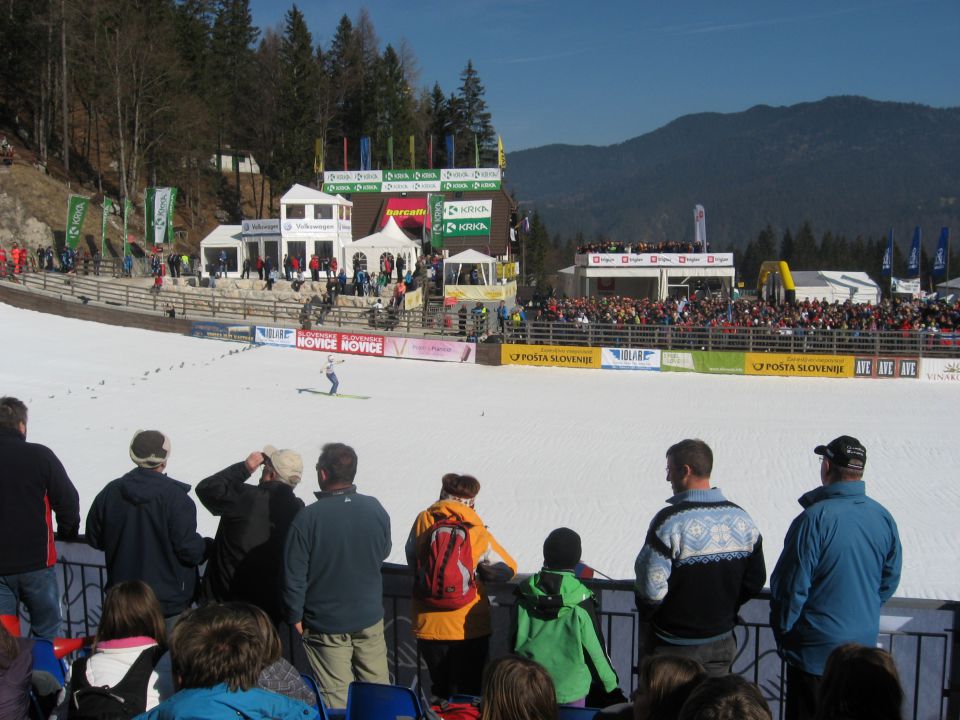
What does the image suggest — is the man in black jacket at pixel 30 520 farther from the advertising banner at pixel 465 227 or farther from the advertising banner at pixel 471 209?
the advertising banner at pixel 471 209

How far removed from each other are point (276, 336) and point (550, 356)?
9568mm

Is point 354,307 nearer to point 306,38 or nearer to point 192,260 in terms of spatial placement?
point 192,260

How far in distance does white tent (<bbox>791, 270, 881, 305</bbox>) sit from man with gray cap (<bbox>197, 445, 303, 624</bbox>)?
151ft

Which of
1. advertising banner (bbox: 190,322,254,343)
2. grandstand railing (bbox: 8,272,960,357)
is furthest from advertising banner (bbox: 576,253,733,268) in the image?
advertising banner (bbox: 190,322,254,343)

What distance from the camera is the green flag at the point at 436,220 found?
122 feet

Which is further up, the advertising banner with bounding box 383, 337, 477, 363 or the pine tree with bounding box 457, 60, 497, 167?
the pine tree with bounding box 457, 60, 497, 167

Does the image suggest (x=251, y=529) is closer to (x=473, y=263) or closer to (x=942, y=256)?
(x=473, y=263)

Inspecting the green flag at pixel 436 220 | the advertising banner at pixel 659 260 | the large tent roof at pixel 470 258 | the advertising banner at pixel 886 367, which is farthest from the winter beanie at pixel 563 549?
the advertising banner at pixel 659 260

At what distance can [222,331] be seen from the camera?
1123 inches

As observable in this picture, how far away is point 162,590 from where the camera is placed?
426 cm

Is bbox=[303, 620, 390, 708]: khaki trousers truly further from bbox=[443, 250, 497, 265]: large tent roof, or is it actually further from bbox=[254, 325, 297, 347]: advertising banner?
bbox=[443, 250, 497, 265]: large tent roof

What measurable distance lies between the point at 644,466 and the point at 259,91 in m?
54.7

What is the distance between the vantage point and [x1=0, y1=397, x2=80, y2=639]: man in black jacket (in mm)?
4383

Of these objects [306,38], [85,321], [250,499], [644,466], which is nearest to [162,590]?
→ [250,499]
